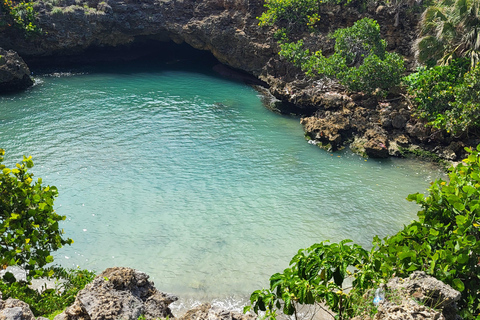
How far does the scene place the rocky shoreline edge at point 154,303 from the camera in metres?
5.45

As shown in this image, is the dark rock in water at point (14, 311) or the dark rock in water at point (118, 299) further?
the dark rock in water at point (118, 299)

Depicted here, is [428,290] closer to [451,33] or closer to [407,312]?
[407,312]

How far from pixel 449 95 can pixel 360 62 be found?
7267 mm

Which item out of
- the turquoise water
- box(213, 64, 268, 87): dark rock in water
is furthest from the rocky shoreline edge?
box(213, 64, 268, 87): dark rock in water

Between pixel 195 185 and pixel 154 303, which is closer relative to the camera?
pixel 154 303

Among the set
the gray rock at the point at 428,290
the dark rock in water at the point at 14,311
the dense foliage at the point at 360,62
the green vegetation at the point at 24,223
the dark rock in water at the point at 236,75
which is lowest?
the dark rock in water at the point at 14,311

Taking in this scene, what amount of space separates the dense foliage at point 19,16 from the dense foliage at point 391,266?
35949 mm

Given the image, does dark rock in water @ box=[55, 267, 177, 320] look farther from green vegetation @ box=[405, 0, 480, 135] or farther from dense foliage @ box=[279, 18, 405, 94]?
dense foliage @ box=[279, 18, 405, 94]

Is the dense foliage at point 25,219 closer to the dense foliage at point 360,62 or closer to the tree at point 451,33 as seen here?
the dense foliage at point 360,62

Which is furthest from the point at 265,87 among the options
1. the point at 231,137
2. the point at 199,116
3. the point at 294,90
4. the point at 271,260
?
the point at 271,260

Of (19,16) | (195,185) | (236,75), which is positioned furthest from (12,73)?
(195,185)

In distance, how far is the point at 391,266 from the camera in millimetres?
6242

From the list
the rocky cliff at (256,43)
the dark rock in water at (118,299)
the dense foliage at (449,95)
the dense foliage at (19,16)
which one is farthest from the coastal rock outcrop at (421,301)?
the dense foliage at (19,16)

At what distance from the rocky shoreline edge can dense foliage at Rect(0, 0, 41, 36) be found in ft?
106
